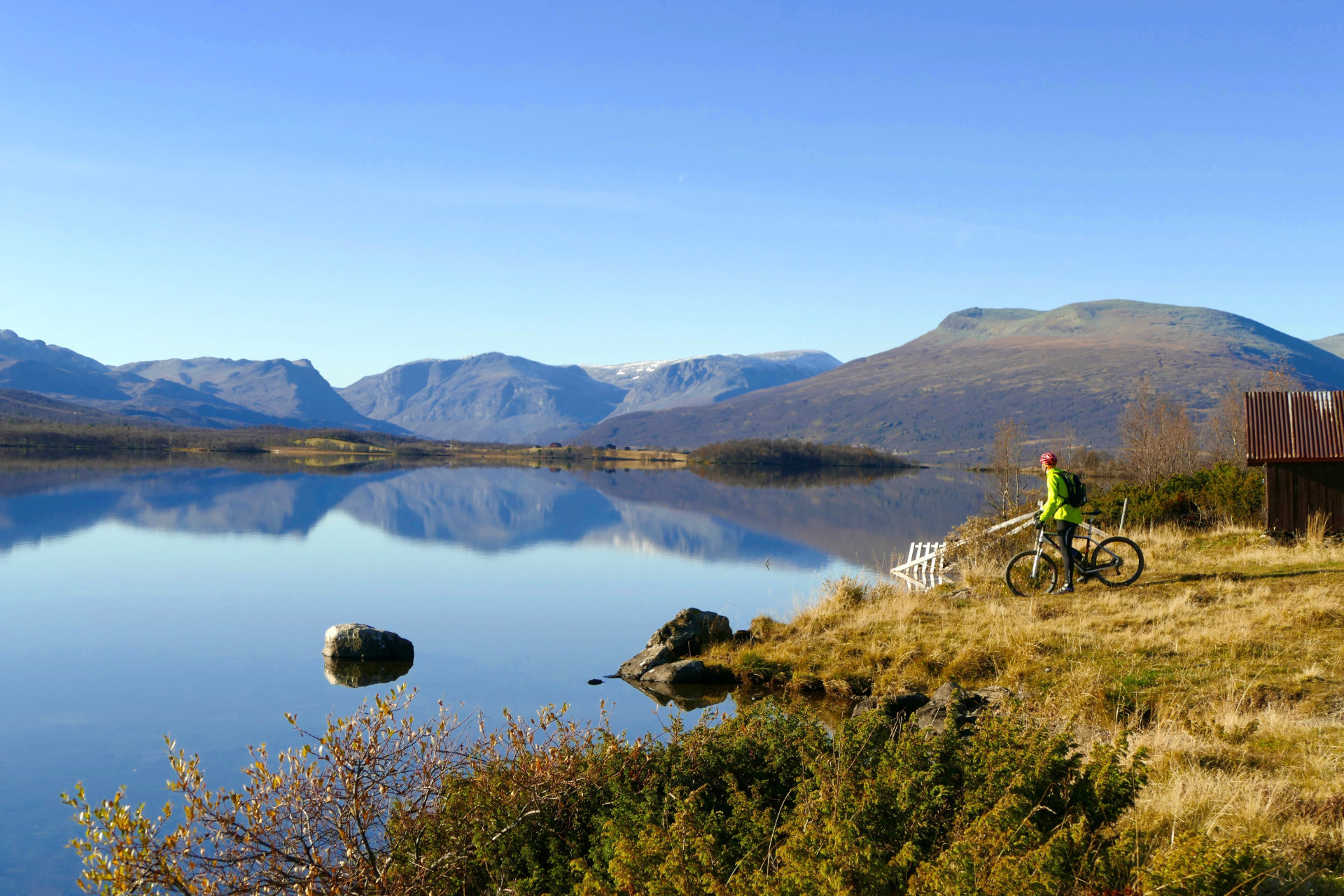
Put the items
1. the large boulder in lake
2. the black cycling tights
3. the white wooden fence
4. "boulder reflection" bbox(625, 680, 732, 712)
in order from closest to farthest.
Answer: "boulder reflection" bbox(625, 680, 732, 712)
the black cycling tights
the large boulder in lake
the white wooden fence

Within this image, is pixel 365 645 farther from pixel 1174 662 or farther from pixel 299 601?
pixel 1174 662

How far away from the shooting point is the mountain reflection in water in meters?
35.6

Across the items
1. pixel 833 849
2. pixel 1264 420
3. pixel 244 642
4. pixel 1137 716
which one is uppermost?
pixel 1264 420

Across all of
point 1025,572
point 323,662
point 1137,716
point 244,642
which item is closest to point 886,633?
point 1025,572

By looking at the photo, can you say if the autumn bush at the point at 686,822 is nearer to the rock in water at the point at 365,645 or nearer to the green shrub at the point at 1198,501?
the rock in water at the point at 365,645

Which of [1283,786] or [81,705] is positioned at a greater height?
[1283,786]

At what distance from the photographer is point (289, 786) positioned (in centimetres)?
546

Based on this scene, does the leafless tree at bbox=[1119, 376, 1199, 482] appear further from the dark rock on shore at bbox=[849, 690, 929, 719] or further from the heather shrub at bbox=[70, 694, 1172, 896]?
the heather shrub at bbox=[70, 694, 1172, 896]

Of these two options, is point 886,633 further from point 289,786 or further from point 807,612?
point 289,786

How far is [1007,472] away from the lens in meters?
34.5

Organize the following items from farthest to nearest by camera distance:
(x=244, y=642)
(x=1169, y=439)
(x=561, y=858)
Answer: (x=1169, y=439) < (x=244, y=642) < (x=561, y=858)

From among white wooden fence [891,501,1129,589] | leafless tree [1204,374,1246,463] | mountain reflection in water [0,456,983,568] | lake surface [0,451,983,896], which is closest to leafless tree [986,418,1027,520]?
white wooden fence [891,501,1129,589]

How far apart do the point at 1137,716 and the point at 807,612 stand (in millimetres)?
8284

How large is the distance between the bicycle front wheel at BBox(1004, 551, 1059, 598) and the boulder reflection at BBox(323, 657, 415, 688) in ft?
33.6
